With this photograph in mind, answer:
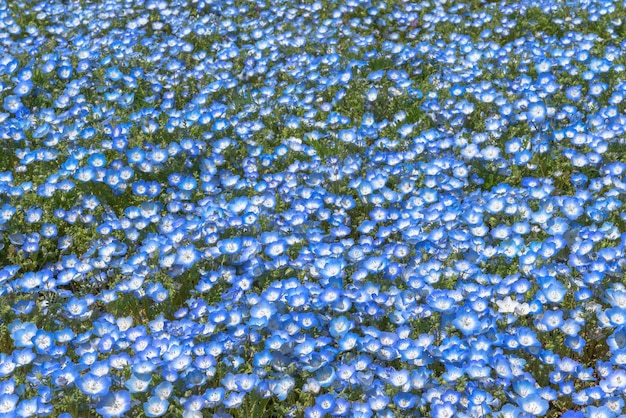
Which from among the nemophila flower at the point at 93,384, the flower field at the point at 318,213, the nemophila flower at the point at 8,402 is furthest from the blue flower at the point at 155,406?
the nemophila flower at the point at 8,402

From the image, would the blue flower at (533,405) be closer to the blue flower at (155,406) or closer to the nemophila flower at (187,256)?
the blue flower at (155,406)

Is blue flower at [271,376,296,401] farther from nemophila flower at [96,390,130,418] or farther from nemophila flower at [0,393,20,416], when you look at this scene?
nemophila flower at [0,393,20,416]

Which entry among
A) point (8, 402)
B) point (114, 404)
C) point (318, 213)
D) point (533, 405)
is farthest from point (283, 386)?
point (318, 213)

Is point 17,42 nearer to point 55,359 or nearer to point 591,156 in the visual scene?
point 55,359

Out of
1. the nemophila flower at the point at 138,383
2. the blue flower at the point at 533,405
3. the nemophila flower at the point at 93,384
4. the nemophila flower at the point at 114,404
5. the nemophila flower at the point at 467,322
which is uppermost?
the nemophila flower at the point at 93,384

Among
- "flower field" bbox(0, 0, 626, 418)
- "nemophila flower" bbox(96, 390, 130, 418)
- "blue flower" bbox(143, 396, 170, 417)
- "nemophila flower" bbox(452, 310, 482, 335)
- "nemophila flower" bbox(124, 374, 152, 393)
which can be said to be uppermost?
"nemophila flower" bbox(124, 374, 152, 393)

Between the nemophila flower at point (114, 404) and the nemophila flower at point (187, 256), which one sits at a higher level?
the nemophila flower at point (114, 404)

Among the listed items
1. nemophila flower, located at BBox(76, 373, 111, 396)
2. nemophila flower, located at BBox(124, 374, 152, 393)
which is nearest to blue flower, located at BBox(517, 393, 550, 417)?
nemophila flower, located at BBox(124, 374, 152, 393)

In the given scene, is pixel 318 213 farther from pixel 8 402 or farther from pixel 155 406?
pixel 8 402
